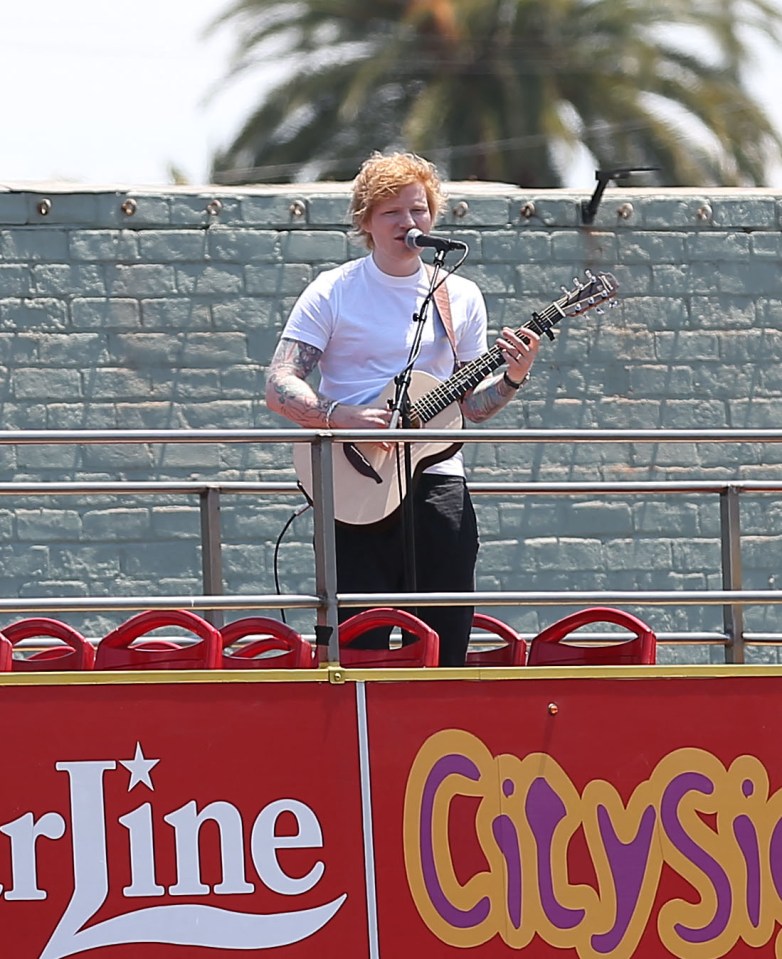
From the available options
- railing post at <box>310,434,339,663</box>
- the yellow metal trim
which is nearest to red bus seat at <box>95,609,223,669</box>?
the yellow metal trim

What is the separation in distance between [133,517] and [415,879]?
4.24 meters

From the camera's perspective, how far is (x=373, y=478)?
4.79 meters

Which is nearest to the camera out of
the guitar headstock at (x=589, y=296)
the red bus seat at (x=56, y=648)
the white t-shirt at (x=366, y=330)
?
the red bus seat at (x=56, y=648)

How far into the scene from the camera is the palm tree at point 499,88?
1512 cm

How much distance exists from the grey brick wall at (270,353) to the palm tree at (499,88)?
635cm

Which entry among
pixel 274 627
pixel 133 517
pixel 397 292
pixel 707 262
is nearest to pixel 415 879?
pixel 274 627

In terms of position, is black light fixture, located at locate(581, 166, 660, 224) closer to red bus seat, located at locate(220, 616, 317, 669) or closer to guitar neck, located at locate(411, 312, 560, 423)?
guitar neck, located at locate(411, 312, 560, 423)

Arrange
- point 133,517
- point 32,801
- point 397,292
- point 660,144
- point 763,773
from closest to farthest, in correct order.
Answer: point 32,801 < point 763,773 < point 397,292 < point 133,517 < point 660,144

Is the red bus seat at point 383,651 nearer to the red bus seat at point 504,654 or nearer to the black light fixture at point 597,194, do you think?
the red bus seat at point 504,654

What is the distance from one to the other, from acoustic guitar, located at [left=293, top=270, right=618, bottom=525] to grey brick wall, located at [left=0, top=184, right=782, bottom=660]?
11.6 ft

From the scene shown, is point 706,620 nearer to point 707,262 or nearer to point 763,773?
point 707,262

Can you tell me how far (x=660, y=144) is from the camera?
15.0 meters

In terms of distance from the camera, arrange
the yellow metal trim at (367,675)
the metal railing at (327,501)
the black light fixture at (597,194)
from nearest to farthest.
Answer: the metal railing at (327,501), the yellow metal trim at (367,675), the black light fixture at (597,194)

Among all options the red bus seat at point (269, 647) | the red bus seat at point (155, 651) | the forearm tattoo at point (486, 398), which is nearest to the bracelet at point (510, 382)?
the forearm tattoo at point (486, 398)
